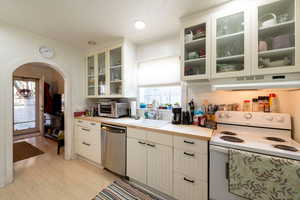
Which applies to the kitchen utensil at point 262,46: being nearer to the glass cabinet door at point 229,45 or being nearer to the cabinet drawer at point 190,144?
the glass cabinet door at point 229,45

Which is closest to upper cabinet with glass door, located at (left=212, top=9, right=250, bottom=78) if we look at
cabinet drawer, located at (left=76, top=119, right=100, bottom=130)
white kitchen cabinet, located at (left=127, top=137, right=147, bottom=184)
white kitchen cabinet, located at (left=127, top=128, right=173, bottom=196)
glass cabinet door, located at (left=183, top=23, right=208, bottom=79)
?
glass cabinet door, located at (left=183, top=23, right=208, bottom=79)

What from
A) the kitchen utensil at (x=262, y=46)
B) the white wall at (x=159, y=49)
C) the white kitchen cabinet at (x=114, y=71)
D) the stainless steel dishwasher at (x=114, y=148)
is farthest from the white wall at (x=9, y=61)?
the kitchen utensil at (x=262, y=46)

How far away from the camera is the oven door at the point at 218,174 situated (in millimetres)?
1218

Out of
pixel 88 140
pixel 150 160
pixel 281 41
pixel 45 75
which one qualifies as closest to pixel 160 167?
pixel 150 160

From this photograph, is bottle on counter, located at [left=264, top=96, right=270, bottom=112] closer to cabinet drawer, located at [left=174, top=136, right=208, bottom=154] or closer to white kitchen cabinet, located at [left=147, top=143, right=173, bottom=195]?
cabinet drawer, located at [left=174, top=136, right=208, bottom=154]

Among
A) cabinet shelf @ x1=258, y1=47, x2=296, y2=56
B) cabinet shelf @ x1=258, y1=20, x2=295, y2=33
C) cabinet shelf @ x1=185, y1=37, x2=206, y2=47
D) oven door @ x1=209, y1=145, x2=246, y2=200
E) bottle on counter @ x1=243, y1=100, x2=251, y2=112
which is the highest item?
cabinet shelf @ x1=185, y1=37, x2=206, y2=47

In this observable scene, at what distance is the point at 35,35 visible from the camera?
218cm

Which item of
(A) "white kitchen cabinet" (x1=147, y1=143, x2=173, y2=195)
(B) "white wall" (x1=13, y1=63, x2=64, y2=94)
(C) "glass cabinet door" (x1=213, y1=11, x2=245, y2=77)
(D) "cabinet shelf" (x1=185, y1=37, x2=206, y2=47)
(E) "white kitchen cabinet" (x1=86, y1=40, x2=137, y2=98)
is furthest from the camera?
(B) "white wall" (x1=13, y1=63, x2=64, y2=94)

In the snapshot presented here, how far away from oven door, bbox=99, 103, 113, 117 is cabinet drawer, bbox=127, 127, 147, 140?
2.63ft

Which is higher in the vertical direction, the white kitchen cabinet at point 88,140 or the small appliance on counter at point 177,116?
the small appliance on counter at point 177,116

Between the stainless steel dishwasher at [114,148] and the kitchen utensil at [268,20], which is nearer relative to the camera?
the kitchen utensil at [268,20]

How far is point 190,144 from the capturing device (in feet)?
4.56

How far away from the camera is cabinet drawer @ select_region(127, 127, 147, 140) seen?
174cm

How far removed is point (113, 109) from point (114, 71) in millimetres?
788
